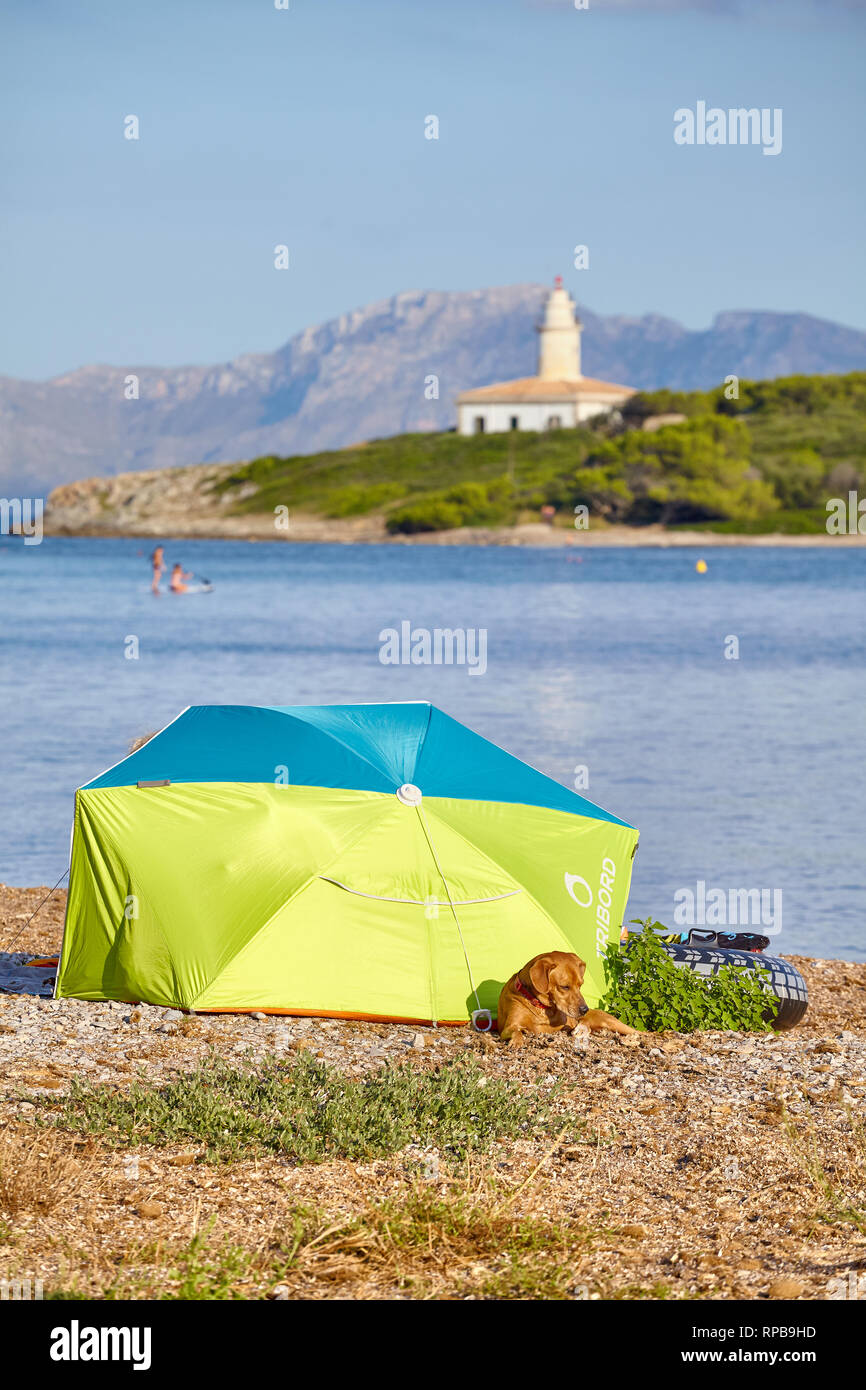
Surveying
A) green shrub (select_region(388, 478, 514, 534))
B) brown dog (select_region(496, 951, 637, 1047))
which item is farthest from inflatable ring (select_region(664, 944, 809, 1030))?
green shrub (select_region(388, 478, 514, 534))

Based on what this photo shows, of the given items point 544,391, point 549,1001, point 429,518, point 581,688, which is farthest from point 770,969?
point 544,391

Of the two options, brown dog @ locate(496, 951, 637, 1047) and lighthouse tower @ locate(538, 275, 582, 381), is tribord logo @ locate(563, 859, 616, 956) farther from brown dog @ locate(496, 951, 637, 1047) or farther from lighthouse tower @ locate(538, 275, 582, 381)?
→ lighthouse tower @ locate(538, 275, 582, 381)

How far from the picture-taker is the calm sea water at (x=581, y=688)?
16656mm

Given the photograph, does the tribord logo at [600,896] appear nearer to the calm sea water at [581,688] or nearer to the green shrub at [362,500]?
the calm sea water at [581,688]

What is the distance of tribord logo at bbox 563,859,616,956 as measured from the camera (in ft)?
29.3

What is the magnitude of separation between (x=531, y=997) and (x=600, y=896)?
1150mm

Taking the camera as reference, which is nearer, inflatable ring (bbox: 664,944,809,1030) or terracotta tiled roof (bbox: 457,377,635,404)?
inflatable ring (bbox: 664,944,809,1030)

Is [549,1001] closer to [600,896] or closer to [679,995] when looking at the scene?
[679,995]

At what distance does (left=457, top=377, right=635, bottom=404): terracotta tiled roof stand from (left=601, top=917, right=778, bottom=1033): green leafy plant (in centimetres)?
14583

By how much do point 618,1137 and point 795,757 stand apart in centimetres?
1792

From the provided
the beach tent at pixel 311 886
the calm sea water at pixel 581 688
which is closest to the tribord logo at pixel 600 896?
the beach tent at pixel 311 886

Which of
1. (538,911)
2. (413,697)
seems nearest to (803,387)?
(413,697)

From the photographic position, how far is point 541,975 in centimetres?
807

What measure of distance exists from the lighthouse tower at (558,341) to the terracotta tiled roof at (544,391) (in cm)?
608
